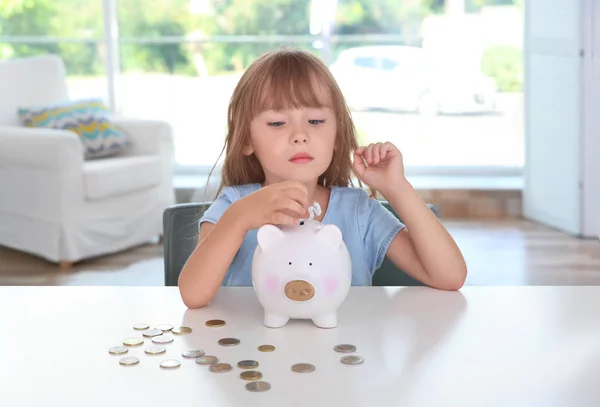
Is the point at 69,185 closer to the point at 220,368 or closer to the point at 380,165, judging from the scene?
the point at 380,165

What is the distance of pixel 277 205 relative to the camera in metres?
1.20

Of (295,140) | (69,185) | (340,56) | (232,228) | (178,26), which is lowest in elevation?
(69,185)

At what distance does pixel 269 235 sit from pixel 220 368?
0.64 feet

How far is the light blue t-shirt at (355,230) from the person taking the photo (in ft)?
4.97

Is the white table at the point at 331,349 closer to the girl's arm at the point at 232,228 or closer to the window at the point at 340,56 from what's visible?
the girl's arm at the point at 232,228

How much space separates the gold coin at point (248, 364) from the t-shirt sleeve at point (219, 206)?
469 mm

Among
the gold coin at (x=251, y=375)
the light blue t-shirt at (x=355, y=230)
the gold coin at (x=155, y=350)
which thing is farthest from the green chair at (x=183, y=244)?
the gold coin at (x=251, y=375)

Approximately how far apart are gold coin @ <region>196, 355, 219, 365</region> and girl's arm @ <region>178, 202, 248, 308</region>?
0.20 metres

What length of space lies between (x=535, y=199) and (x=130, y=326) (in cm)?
410

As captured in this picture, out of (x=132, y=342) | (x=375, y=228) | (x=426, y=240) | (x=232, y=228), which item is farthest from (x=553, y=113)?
(x=132, y=342)

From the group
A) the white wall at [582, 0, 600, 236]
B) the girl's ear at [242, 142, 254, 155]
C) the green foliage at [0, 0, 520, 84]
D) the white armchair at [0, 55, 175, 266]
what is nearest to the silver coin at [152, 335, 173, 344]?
the girl's ear at [242, 142, 254, 155]

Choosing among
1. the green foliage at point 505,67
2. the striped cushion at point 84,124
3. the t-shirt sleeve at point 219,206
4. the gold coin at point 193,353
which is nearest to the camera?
the gold coin at point 193,353

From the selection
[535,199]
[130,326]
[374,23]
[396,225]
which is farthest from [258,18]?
[130,326]

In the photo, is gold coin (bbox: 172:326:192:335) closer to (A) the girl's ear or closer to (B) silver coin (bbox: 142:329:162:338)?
(B) silver coin (bbox: 142:329:162:338)
